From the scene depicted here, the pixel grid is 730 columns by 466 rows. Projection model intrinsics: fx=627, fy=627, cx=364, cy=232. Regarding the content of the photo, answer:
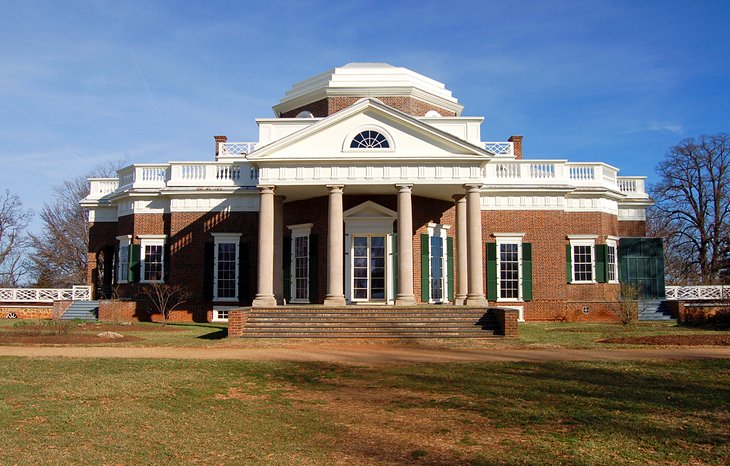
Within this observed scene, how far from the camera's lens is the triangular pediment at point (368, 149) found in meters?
22.9

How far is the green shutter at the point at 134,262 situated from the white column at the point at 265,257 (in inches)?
366

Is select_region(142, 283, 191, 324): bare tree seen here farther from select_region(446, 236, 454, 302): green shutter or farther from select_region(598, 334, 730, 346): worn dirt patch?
select_region(598, 334, 730, 346): worn dirt patch

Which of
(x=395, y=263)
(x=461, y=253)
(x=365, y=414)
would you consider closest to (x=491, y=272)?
(x=461, y=253)

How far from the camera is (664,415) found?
8445 millimetres

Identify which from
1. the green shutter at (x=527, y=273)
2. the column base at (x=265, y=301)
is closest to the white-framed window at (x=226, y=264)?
the column base at (x=265, y=301)

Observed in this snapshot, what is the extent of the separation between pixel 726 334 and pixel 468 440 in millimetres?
16106

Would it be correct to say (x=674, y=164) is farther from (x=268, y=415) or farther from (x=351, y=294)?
(x=268, y=415)

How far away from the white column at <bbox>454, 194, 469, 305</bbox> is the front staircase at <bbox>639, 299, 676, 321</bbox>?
8.91m

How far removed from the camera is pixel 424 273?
25953mm

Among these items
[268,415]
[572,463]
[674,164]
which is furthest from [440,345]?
[674,164]

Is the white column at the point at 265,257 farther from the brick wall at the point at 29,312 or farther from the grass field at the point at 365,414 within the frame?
the brick wall at the point at 29,312

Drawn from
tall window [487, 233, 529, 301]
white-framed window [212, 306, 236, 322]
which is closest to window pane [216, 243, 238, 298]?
white-framed window [212, 306, 236, 322]

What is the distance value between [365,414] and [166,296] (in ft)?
69.2

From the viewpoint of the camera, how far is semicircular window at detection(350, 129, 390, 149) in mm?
23547
